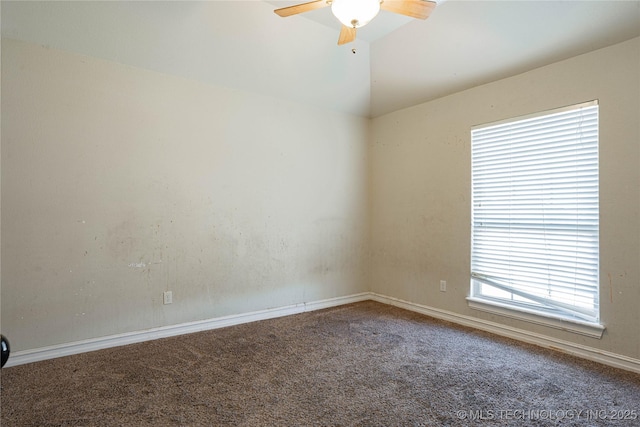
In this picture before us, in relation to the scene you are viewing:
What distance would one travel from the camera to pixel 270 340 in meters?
3.12

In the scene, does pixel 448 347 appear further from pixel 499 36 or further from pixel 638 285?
pixel 499 36

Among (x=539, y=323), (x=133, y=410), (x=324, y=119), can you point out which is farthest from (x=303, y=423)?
(x=324, y=119)

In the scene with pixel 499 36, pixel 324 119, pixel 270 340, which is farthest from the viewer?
pixel 324 119

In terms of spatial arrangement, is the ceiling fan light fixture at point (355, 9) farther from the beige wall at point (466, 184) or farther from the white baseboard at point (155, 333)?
the white baseboard at point (155, 333)

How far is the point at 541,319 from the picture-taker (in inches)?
120

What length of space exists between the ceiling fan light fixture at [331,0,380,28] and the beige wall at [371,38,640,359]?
1953mm

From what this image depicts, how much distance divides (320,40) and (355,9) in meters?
1.57

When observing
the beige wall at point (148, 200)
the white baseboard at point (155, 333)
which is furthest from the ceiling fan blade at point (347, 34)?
the white baseboard at point (155, 333)

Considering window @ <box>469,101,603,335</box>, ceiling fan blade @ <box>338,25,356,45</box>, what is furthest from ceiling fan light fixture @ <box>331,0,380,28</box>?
window @ <box>469,101,603,335</box>

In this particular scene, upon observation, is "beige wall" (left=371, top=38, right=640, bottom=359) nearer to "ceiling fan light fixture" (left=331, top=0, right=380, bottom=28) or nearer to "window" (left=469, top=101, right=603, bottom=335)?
"window" (left=469, top=101, right=603, bottom=335)

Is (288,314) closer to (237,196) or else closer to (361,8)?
(237,196)

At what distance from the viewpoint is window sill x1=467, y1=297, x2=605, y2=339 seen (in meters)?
2.72

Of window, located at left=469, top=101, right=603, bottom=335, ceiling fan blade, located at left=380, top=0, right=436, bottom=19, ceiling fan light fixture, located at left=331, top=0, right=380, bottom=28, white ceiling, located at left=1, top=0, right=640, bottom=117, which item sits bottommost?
window, located at left=469, top=101, right=603, bottom=335

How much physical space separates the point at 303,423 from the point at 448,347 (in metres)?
1.65
